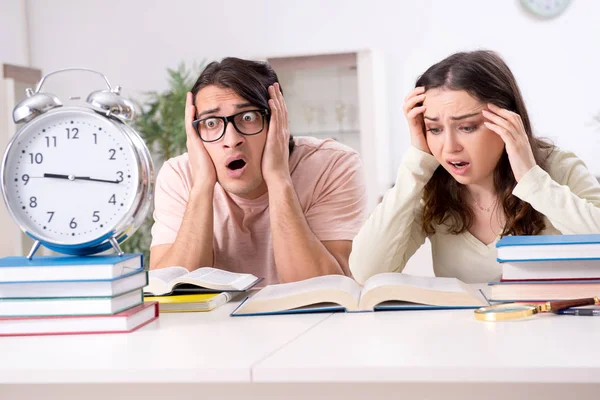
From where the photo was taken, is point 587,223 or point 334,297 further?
point 587,223

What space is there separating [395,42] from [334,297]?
379 centimetres

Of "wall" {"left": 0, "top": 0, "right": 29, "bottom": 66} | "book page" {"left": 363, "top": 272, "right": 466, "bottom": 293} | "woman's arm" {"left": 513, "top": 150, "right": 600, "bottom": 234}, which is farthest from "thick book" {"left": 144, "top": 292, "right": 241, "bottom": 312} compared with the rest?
"wall" {"left": 0, "top": 0, "right": 29, "bottom": 66}

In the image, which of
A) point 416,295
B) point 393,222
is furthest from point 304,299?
point 393,222

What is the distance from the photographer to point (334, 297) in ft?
4.25

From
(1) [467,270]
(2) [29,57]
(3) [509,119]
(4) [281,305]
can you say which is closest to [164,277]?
(4) [281,305]

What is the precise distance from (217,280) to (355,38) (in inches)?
144

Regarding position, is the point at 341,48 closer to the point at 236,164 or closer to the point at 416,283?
the point at 236,164

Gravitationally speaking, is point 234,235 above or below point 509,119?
below

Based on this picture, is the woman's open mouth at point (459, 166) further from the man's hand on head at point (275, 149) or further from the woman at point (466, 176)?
the man's hand on head at point (275, 149)

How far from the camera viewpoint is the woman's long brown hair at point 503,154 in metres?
1.75

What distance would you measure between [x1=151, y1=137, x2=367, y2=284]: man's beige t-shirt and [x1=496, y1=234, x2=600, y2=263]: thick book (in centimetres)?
82

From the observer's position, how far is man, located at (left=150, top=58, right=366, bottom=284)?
196 cm

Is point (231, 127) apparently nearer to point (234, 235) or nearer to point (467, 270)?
point (234, 235)

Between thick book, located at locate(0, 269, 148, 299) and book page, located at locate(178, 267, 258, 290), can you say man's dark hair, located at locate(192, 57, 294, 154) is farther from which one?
thick book, located at locate(0, 269, 148, 299)
